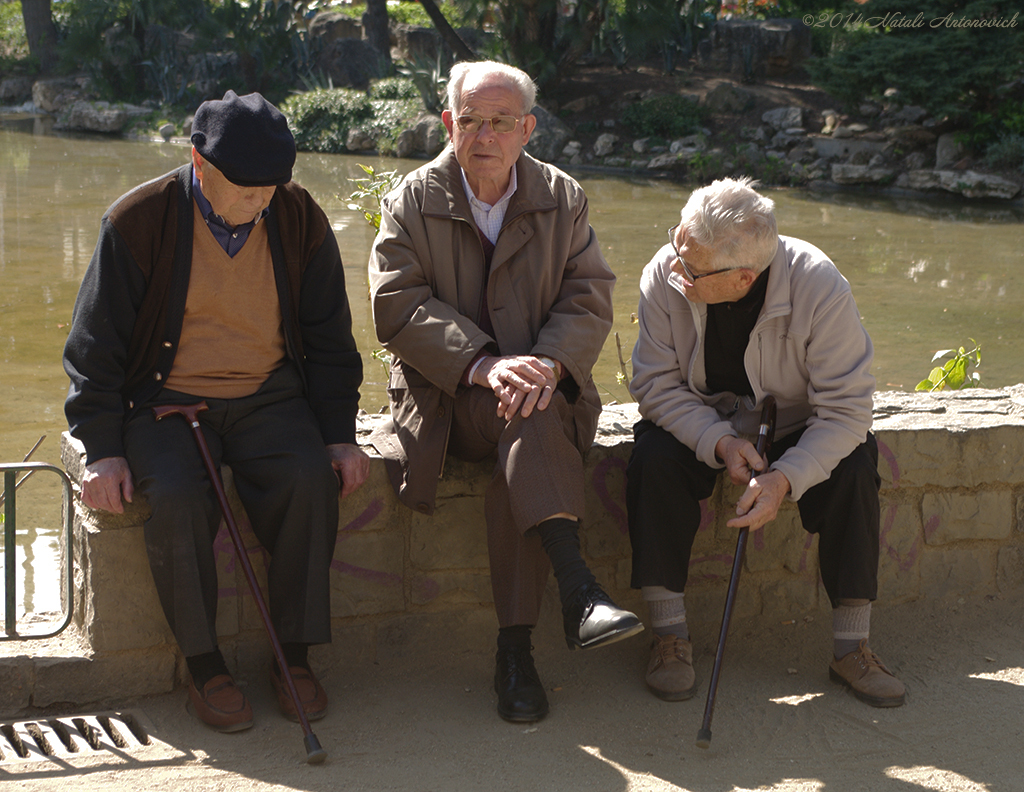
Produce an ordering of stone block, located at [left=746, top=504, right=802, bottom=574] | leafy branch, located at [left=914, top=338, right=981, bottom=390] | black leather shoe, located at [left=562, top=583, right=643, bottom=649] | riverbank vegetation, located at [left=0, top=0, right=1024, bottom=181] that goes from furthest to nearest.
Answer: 1. riverbank vegetation, located at [left=0, top=0, right=1024, bottom=181]
2. leafy branch, located at [left=914, top=338, right=981, bottom=390]
3. stone block, located at [left=746, top=504, right=802, bottom=574]
4. black leather shoe, located at [left=562, top=583, right=643, bottom=649]

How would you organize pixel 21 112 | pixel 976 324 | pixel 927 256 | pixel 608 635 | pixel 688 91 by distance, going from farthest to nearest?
pixel 21 112 < pixel 688 91 < pixel 927 256 < pixel 976 324 < pixel 608 635

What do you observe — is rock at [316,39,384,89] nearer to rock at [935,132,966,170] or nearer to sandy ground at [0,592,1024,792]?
rock at [935,132,966,170]

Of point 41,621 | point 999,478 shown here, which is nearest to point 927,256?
point 999,478

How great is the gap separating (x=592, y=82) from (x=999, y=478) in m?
19.1

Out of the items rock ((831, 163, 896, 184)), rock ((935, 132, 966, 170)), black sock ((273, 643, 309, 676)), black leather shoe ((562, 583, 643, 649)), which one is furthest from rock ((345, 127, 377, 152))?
black leather shoe ((562, 583, 643, 649))

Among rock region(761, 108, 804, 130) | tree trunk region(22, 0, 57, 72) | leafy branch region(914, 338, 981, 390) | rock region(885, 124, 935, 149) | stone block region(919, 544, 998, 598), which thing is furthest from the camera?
tree trunk region(22, 0, 57, 72)

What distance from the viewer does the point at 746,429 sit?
282cm

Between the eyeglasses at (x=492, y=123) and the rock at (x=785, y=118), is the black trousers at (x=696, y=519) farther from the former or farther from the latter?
the rock at (x=785, y=118)

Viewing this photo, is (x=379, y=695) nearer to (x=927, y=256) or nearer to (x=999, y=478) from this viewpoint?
(x=999, y=478)

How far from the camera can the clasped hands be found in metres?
2.59

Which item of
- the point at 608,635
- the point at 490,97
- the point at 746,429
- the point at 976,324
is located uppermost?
the point at 490,97

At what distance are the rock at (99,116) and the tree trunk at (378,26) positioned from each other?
520cm

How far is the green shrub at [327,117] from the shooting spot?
65.2 ft

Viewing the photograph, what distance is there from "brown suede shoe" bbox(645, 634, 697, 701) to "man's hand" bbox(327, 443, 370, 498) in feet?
2.85
